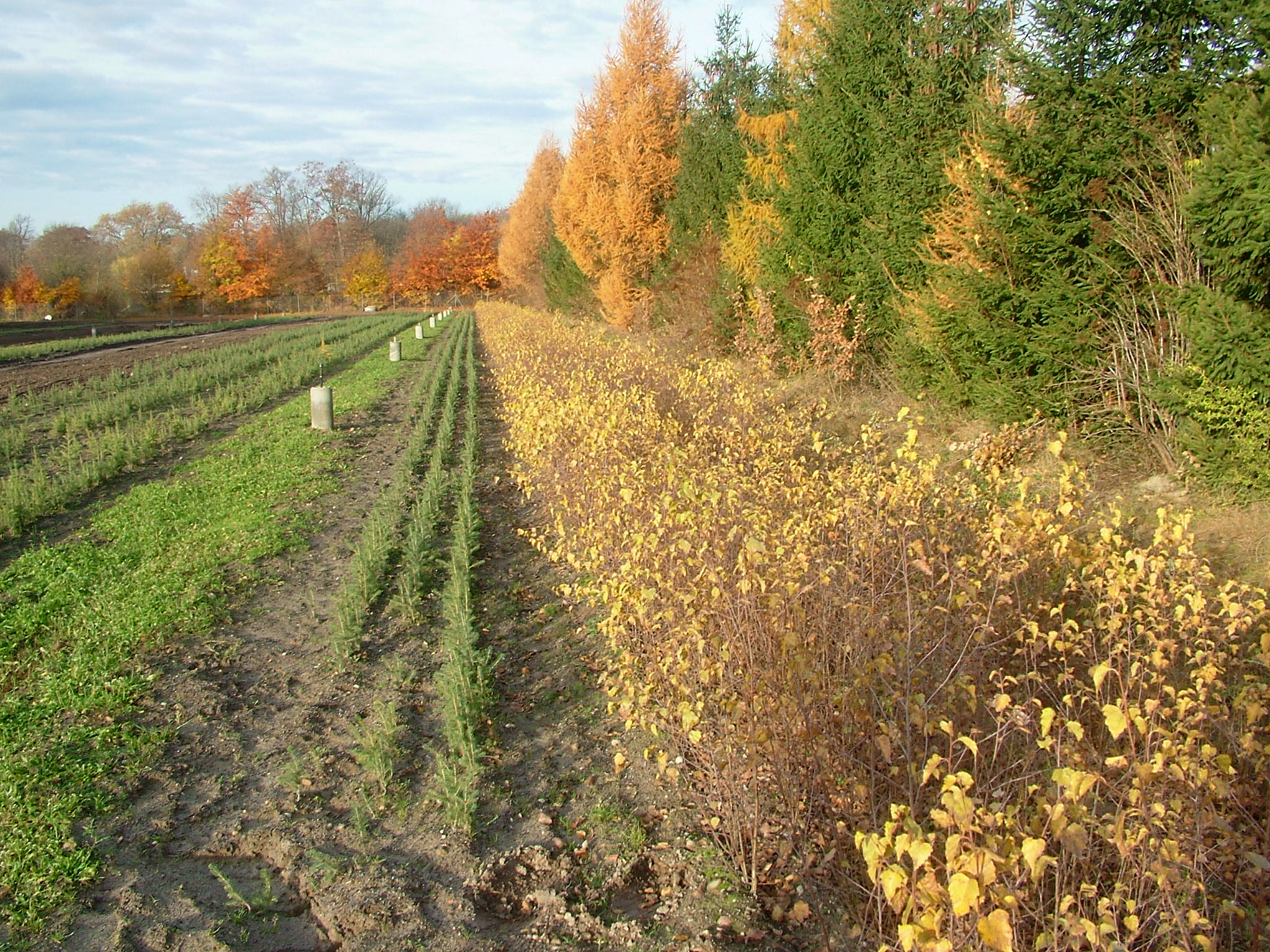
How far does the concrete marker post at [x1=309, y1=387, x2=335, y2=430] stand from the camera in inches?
512

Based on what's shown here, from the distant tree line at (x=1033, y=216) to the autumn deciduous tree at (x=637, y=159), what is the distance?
7185 millimetres

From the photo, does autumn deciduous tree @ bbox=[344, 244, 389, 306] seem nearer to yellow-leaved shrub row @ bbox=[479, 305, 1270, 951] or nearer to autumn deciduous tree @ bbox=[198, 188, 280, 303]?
autumn deciduous tree @ bbox=[198, 188, 280, 303]

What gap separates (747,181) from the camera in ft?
55.9

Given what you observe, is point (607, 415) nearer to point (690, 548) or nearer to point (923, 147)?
point (690, 548)

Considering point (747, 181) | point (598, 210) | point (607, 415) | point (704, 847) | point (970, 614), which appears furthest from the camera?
point (598, 210)

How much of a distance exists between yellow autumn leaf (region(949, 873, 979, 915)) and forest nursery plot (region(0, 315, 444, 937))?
10.6 feet

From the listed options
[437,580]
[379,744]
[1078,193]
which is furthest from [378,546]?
[1078,193]

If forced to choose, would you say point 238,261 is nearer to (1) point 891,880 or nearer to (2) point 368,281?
(2) point 368,281

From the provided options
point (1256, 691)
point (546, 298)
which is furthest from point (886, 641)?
point (546, 298)

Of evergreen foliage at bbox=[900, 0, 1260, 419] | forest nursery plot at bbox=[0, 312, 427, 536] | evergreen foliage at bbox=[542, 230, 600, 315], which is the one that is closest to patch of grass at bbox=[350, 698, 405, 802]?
forest nursery plot at bbox=[0, 312, 427, 536]

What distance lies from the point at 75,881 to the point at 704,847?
245 cm

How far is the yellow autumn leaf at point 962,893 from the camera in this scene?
5.61ft

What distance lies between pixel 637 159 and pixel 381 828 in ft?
71.7

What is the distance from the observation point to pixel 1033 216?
24.6 feet
